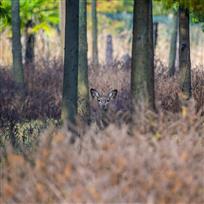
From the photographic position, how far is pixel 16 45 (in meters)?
21.4

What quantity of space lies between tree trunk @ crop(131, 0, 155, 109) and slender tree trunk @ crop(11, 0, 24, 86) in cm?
988

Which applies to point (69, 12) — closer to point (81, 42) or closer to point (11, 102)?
point (81, 42)

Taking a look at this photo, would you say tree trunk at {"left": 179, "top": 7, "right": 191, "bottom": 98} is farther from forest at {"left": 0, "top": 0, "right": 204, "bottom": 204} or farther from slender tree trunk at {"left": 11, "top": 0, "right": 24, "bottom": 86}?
slender tree trunk at {"left": 11, "top": 0, "right": 24, "bottom": 86}

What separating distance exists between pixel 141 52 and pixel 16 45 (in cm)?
1026

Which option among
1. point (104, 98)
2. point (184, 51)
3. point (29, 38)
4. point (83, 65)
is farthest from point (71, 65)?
point (29, 38)

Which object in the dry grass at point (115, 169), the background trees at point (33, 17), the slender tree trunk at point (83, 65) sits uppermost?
the background trees at point (33, 17)

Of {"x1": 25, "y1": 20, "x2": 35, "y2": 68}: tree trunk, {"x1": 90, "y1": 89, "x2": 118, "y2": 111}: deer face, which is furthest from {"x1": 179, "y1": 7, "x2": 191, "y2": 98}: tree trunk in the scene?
{"x1": 25, "y1": 20, "x2": 35, "y2": 68}: tree trunk

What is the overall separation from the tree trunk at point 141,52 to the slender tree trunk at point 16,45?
32.4 ft

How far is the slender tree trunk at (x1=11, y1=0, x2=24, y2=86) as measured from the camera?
21141 mm

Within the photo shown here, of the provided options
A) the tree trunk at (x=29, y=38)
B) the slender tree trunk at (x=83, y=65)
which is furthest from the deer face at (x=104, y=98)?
the tree trunk at (x=29, y=38)

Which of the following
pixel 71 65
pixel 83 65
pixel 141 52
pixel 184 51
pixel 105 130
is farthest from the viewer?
pixel 83 65

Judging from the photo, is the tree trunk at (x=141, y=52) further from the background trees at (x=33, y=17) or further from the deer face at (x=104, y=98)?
the background trees at (x=33, y=17)

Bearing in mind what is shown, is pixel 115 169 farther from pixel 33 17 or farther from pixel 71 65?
pixel 33 17

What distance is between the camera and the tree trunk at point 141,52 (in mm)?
11531
